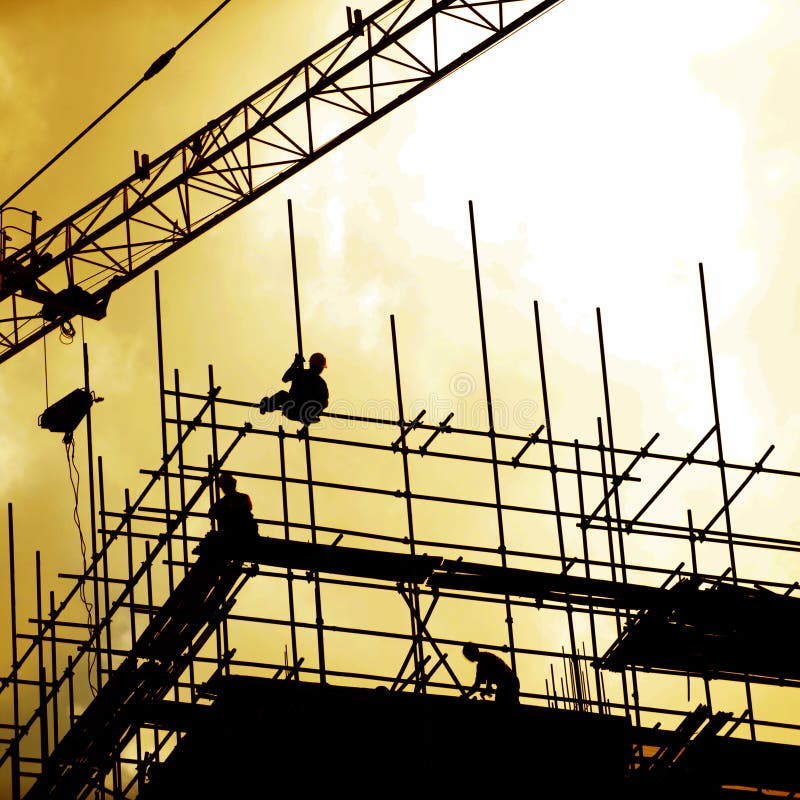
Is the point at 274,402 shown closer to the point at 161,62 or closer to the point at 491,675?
the point at 491,675

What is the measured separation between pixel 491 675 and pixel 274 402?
395cm

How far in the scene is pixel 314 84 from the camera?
→ 28719mm

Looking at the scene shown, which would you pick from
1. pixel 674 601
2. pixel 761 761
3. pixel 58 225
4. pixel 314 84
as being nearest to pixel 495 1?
pixel 314 84

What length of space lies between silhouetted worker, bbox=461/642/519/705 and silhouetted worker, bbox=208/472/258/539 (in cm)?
302

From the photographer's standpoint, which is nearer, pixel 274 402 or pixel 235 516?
pixel 235 516

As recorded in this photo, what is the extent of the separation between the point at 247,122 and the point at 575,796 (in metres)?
13.9

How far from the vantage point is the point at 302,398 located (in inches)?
829

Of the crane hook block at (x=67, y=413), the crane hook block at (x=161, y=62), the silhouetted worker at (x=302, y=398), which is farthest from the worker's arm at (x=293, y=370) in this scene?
the crane hook block at (x=161, y=62)

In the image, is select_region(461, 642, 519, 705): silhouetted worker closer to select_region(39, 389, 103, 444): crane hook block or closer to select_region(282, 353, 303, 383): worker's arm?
select_region(282, 353, 303, 383): worker's arm

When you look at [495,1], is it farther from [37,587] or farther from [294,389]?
[37,587]

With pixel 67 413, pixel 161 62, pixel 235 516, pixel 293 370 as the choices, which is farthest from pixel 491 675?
pixel 161 62

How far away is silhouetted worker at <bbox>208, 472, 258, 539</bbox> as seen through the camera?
1959 centimetres

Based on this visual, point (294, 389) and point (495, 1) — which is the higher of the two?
point (495, 1)

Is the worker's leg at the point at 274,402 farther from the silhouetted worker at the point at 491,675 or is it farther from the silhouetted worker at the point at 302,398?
the silhouetted worker at the point at 491,675
